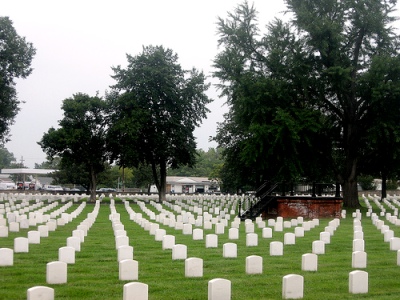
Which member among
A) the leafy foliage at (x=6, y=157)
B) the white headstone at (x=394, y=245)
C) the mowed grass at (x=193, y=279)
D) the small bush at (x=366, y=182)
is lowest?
the mowed grass at (x=193, y=279)

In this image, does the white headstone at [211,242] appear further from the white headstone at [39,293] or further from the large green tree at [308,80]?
the large green tree at [308,80]

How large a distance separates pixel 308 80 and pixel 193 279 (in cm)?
2195

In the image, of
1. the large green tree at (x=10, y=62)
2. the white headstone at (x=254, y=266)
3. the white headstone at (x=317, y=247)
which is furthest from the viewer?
the large green tree at (x=10, y=62)

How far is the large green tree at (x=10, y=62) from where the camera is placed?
3966 centimetres

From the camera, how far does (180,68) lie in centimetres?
4678

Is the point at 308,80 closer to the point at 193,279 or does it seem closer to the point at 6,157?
the point at 193,279

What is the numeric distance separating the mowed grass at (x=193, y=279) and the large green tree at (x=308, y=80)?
509 inches

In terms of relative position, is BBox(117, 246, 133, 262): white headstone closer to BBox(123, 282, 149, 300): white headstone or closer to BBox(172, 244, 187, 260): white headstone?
BBox(172, 244, 187, 260): white headstone

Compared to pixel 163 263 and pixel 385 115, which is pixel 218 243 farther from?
pixel 385 115

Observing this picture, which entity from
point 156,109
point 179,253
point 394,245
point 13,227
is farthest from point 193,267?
point 156,109

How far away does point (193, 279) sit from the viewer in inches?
423

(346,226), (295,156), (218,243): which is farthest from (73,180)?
(218,243)

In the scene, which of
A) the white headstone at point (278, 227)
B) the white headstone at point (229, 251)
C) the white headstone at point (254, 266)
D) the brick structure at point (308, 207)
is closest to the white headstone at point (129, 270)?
the white headstone at point (254, 266)

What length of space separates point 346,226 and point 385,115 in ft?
30.6
